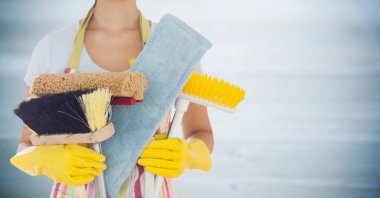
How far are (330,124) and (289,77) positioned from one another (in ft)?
0.85

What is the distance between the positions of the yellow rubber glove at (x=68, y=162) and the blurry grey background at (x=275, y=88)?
3.42ft

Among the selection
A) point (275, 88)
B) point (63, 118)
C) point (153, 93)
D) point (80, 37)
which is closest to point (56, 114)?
point (63, 118)

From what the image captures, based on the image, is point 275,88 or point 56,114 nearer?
point 56,114

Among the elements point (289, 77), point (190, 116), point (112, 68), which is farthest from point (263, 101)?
point (112, 68)

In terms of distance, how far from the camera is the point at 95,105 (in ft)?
2.31

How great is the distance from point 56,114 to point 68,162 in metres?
0.10

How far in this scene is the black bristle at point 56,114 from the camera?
2.33 ft

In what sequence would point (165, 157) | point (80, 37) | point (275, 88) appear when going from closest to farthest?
point (165, 157) < point (80, 37) < point (275, 88)

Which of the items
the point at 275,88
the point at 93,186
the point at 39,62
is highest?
the point at 275,88

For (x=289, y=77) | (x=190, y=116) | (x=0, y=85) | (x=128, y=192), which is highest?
(x=289, y=77)

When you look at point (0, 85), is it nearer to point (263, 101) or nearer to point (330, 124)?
point (263, 101)

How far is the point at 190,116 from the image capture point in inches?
41.5

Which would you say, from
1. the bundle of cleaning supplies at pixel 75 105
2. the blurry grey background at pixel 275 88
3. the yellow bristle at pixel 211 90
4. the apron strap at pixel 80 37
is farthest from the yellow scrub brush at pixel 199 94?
the blurry grey background at pixel 275 88

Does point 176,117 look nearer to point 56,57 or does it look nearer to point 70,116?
point 70,116
